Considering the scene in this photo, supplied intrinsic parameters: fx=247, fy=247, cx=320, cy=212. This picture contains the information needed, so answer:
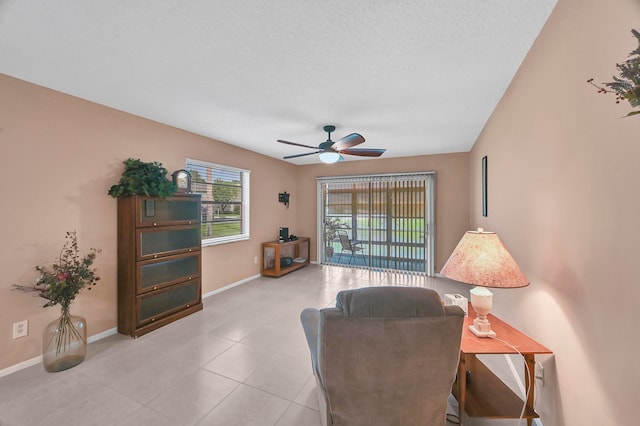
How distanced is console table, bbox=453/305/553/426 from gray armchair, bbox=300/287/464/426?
326 millimetres

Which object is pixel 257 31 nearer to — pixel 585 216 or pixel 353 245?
pixel 585 216

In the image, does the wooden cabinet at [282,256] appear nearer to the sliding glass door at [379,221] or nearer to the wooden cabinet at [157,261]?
the sliding glass door at [379,221]

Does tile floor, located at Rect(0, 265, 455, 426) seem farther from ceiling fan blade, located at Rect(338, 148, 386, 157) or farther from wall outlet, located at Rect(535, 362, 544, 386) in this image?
ceiling fan blade, located at Rect(338, 148, 386, 157)

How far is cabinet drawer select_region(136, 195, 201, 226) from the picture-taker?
2760mm

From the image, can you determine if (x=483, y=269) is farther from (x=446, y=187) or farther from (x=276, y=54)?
(x=446, y=187)

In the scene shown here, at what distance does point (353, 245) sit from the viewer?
5848mm

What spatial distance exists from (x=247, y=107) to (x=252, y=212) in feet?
7.96

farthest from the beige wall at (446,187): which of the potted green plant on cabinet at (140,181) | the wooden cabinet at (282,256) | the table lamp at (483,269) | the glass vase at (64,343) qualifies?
the glass vase at (64,343)

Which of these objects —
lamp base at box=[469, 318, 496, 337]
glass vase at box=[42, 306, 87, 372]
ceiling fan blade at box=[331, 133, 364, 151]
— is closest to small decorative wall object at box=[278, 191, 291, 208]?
ceiling fan blade at box=[331, 133, 364, 151]

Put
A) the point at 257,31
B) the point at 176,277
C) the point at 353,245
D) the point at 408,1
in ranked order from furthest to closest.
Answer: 1. the point at 353,245
2. the point at 176,277
3. the point at 257,31
4. the point at 408,1

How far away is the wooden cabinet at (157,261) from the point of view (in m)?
2.70

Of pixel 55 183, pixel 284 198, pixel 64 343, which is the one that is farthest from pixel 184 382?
pixel 284 198

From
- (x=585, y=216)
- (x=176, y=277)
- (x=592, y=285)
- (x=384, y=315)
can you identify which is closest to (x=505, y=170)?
(x=585, y=216)

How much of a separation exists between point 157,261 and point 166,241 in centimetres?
26
